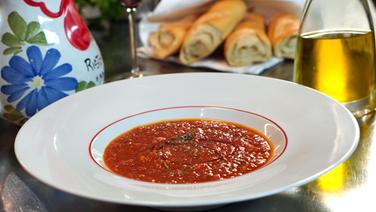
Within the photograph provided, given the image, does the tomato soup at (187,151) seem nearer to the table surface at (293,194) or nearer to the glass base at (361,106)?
the table surface at (293,194)

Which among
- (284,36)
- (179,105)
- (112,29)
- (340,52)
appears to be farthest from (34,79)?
(112,29)

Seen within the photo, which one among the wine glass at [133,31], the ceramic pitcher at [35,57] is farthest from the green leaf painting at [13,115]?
the wine glass at [133,31]

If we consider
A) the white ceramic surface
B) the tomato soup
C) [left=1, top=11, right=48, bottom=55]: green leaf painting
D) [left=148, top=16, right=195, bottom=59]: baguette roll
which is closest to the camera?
the white ceramic surface

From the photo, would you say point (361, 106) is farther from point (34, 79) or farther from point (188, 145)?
point (34, 79)

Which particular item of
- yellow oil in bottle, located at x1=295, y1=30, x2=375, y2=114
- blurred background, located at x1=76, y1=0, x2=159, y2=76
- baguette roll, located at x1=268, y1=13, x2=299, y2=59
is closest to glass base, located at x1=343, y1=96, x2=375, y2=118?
yellow oil in bottle, located at x1=295, y1=30, x2=375, y2=114

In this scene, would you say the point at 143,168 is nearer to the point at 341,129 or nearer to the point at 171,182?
the point at 171,182

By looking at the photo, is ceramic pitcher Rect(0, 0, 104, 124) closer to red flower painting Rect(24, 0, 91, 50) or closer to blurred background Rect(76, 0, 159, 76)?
red flower painting Rect(24, 0, 91, 50)
